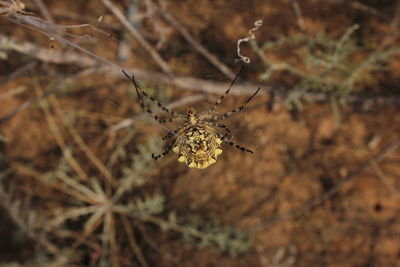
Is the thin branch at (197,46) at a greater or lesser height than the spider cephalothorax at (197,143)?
greater

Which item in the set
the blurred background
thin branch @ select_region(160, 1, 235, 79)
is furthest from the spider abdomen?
the blurred background

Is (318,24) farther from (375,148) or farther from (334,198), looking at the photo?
(334,198)

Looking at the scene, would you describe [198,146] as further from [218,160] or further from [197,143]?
[218,160]

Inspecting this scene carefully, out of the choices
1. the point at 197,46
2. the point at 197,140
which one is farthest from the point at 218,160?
the point at 197,140

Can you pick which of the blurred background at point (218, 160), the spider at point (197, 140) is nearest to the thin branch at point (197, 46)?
the blurred background at point (218, 160)

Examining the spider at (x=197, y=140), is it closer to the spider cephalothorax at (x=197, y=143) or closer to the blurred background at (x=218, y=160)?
the spider cephalothorax at (x=197, y=143)

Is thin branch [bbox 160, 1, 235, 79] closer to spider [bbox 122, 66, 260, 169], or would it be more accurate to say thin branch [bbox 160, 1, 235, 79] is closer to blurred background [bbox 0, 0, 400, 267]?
blurred background [bbox 0, 0, 400, 267]
